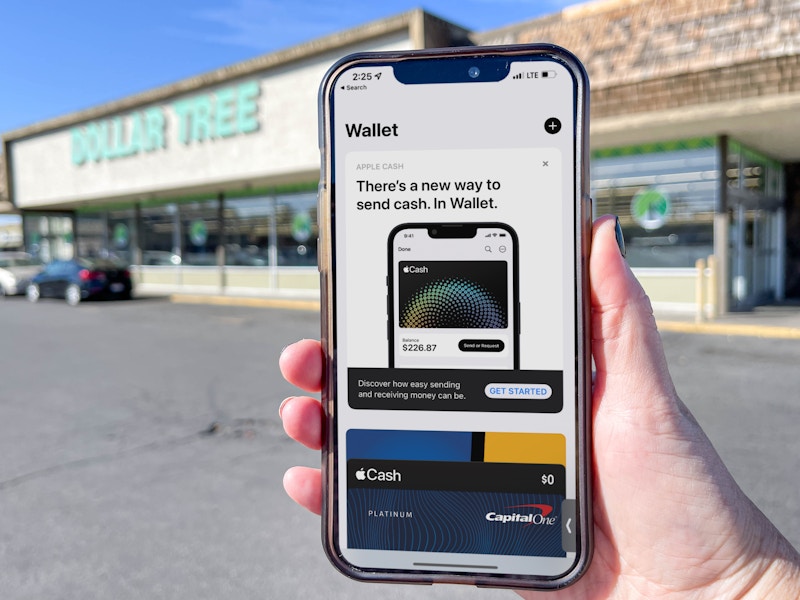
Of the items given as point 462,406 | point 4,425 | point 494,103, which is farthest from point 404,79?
point 4,425

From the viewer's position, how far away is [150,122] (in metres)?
20.3

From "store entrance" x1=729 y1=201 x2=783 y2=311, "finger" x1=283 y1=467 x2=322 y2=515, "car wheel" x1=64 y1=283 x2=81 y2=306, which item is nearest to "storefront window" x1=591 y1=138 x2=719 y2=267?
"store entrance" x1=729 y1=201 x2=783 y2=311

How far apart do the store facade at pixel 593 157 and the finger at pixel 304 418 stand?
10.7 metres

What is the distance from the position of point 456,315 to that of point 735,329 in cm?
1061

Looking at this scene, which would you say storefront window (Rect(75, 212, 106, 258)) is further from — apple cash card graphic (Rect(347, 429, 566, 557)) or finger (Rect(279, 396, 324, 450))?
apple cash card graphic (Rect(347, 429, 566, 557))

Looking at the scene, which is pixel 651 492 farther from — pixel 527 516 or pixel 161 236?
pixel 161 236

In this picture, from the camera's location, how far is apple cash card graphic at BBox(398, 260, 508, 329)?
183 cm

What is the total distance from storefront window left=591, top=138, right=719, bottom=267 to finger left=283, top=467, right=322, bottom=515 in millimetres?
12622

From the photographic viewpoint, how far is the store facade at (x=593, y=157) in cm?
1099

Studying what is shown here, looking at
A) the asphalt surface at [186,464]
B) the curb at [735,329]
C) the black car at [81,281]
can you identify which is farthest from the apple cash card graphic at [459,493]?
the black car at [81,281]

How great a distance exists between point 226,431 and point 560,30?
1018 centimetres

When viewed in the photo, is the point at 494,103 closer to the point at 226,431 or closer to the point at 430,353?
the point at 430,353

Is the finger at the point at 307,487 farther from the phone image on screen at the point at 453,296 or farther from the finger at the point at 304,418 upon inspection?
the phone image on screen at the point at 453,296

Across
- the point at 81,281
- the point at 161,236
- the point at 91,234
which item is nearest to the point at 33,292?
the point at 81,281
